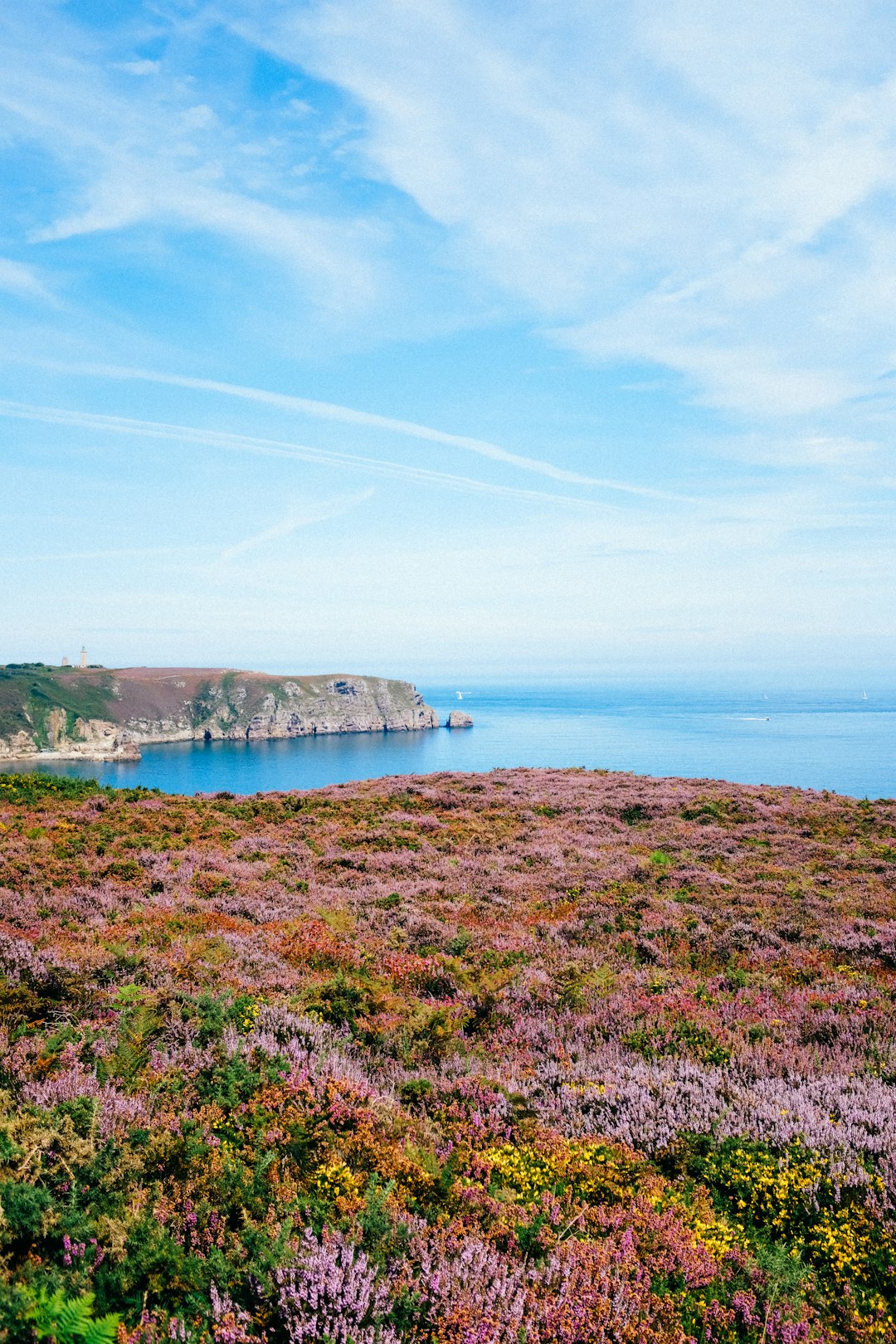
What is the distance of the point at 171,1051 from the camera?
6.21 metres

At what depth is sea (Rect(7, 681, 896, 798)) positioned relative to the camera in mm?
90250

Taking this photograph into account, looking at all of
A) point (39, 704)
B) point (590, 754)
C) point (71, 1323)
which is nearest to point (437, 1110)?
point (71, 1323)

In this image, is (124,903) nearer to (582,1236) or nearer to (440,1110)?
(440,1110)

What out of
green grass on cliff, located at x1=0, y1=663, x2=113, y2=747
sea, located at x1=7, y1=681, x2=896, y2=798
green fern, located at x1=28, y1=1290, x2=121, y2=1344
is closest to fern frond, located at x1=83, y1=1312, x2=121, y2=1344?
green fern, located at x1=28, y1=1290, x2=121, y2=1344

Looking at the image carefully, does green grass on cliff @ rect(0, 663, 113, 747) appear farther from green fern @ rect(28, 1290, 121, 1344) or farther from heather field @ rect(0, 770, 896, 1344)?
green fern @ rect(28, 1290, 121, 1344)

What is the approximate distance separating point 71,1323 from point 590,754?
11183cm

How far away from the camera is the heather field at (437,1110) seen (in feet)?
11.8

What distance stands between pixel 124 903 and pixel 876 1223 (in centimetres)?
1063

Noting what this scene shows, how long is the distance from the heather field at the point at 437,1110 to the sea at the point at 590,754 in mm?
54951

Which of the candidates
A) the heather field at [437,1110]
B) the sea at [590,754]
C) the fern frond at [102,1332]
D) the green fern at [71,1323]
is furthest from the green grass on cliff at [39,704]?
the fern frond at [102,1332]

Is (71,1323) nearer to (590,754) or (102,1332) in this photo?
(102,1332)

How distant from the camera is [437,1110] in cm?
588

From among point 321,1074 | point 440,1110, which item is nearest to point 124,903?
point 321,1074

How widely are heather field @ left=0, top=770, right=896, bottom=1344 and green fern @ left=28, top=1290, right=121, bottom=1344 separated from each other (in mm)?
22
